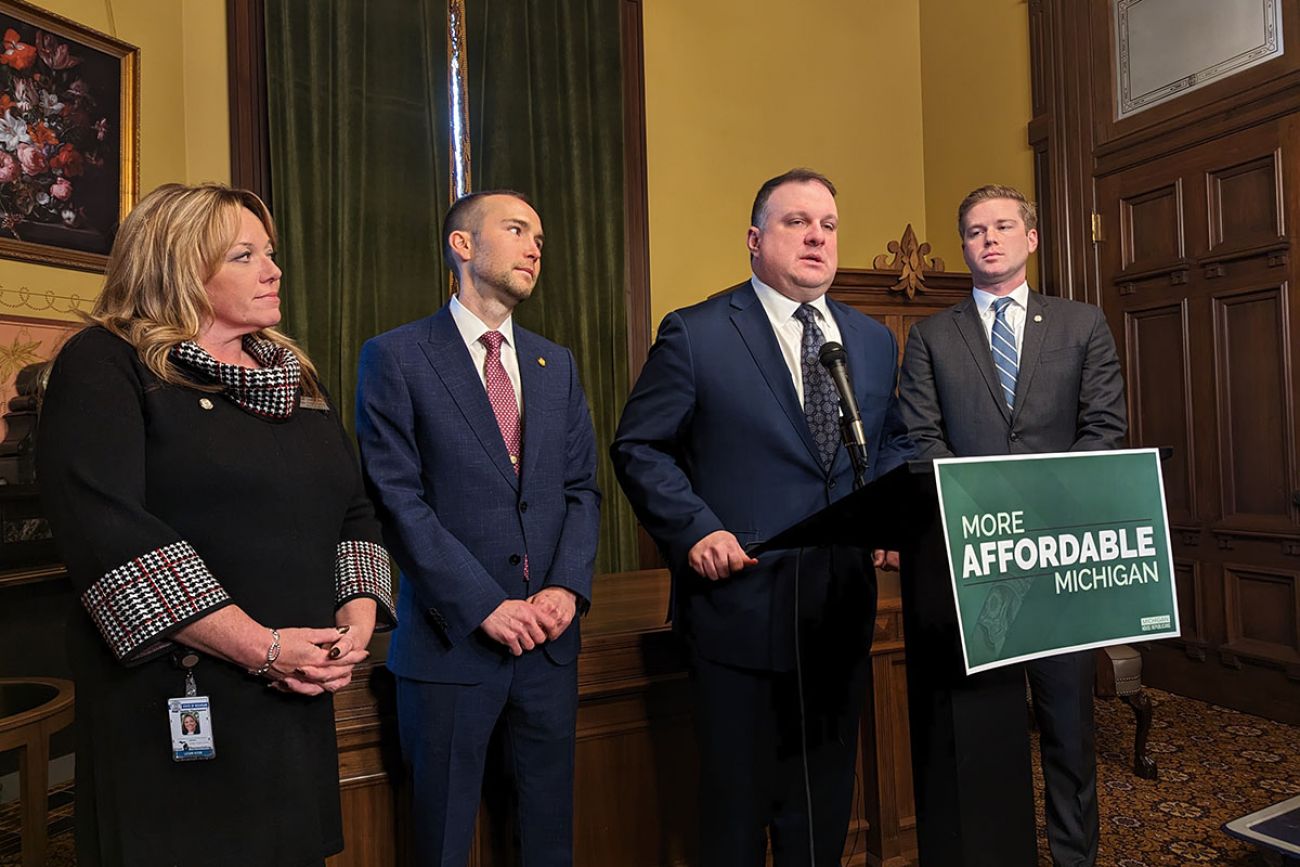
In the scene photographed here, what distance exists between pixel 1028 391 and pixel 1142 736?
5.14ft

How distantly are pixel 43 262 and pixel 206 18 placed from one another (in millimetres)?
1510

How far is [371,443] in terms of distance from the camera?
1.73 m

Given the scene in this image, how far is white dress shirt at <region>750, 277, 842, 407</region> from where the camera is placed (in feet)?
6.10

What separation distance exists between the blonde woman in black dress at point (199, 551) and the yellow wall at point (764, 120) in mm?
3958

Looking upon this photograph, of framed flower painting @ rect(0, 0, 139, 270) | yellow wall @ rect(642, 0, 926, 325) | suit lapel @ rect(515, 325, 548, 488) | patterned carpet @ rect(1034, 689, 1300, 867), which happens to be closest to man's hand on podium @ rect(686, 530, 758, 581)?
suit lapel @ rect(515, 325, 548, 488)

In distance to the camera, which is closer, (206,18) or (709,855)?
(709,855)

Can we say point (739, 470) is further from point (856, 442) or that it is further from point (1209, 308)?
point (1209, 308)

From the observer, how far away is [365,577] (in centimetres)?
152

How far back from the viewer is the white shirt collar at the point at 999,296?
2.34m

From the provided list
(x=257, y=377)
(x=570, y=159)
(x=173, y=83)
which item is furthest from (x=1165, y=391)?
(x=173, y=83)

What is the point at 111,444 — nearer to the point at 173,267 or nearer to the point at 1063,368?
the point at 173,267

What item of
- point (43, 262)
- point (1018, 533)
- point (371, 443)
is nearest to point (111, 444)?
point (371, 443)

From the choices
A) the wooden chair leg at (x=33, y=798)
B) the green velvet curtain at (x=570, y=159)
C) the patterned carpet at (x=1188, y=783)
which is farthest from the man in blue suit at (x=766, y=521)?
the green velvet curtain at (x=570, y=159)

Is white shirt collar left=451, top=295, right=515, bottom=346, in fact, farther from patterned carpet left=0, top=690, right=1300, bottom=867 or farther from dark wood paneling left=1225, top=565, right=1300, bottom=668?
dark wood paneling left=1225, top=565, right=1300, bottom=668
